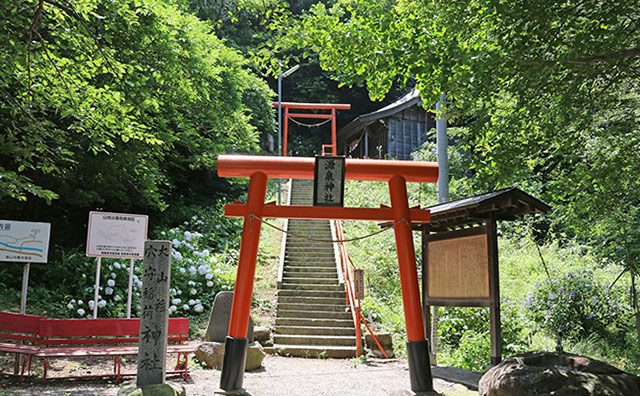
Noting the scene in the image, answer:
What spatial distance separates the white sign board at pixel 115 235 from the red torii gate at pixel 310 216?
289 cm

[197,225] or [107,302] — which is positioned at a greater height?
[197,225]

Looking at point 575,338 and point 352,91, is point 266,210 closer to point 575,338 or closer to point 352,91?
point 575,338

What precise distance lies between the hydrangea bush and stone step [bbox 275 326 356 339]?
1877 millimetres

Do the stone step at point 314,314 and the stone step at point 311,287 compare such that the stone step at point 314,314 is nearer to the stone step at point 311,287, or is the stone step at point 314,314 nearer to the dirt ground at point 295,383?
the stone step at point 311,287

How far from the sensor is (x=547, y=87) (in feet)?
17.5

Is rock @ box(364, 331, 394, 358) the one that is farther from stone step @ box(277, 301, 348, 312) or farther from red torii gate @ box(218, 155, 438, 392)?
red torii gate @ box(218, 155, 438, 392)

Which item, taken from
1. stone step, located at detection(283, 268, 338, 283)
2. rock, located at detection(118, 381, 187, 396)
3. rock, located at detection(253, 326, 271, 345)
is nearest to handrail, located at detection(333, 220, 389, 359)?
stone step, located at detection(283, 268, 338, 283)

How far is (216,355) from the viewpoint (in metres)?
8.28

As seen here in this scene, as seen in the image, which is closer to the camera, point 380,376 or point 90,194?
point 380,376

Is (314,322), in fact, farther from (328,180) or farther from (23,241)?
(23,241)

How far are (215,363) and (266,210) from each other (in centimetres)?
327

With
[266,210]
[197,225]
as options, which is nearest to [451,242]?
[266,210]

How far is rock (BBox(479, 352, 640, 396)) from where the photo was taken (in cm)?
423

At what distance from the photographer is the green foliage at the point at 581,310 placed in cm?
988
